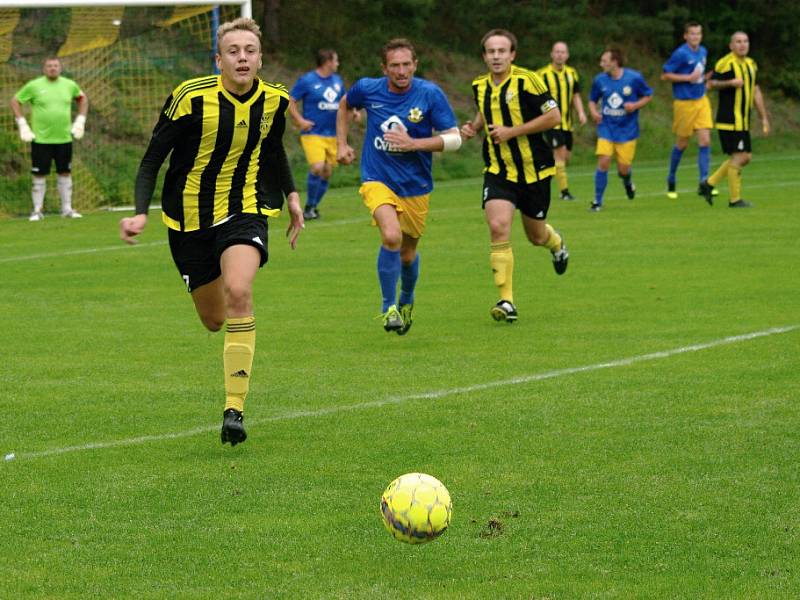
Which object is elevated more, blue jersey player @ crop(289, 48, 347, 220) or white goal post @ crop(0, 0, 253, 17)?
white goal post @ crop(0, 0, 253, 17)

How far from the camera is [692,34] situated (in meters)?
21.6

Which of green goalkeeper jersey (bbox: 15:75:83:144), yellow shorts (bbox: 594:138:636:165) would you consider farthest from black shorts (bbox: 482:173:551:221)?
green goalkeeper jersey (bbox: 15:75:83:144)

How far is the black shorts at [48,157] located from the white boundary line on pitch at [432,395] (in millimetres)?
13206

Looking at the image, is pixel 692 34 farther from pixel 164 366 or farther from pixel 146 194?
pixel 146 194

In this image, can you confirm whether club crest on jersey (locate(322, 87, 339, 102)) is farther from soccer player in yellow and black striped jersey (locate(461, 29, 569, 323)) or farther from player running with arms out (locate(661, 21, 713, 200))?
soccer player in yellow and black striped jersey (locate(461, 29, 569, 323))

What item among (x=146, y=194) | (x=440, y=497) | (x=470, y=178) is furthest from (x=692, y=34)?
(x=440, y=497)

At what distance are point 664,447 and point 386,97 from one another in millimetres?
4485

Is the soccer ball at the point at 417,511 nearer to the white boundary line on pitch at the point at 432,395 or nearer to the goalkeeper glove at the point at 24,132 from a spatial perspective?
the white boundary line on pitch at the point at 432,395

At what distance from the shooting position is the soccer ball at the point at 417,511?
17.0 feet

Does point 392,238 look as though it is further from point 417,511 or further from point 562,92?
point 562,92

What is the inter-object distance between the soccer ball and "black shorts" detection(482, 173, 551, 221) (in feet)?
19.7

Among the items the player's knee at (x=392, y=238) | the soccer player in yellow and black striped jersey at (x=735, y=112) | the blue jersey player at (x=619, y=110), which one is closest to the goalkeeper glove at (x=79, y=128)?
the blue jersey player at (x=619, y=110)

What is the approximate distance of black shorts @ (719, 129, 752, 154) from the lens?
1933 cm

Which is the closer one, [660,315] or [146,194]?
[146,194]
